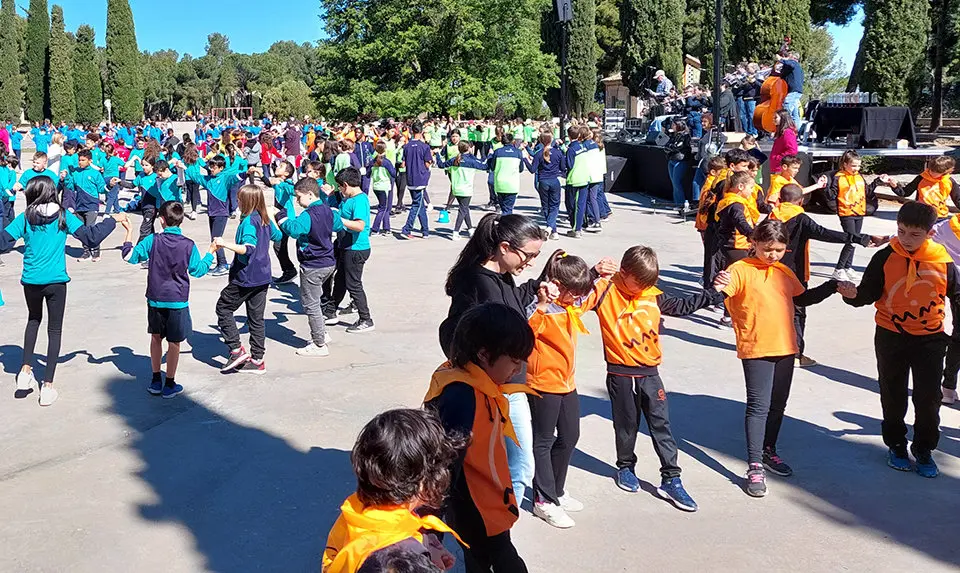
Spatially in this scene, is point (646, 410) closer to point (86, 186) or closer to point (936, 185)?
point (936, 185)

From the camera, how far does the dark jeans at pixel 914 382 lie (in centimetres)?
499

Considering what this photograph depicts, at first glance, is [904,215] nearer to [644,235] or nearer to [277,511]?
[277,511]

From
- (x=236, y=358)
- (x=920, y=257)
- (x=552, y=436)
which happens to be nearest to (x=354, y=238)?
(x=236, y=358)

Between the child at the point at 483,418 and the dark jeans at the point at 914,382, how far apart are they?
9.87 ft

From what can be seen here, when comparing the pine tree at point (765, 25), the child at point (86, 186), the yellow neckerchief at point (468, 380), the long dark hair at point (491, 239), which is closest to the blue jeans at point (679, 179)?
the child at point (86, 186)

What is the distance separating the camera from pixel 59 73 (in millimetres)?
57406

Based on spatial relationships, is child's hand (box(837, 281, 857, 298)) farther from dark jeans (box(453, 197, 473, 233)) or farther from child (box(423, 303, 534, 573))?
dark jeans (box(453, 197, 473, 233))

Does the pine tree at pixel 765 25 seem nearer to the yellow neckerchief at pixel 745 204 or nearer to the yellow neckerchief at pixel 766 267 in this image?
the yellow neckerchief at pixel 745 204

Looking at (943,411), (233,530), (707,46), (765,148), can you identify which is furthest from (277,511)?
(707,46)

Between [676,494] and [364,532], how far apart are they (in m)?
2.93

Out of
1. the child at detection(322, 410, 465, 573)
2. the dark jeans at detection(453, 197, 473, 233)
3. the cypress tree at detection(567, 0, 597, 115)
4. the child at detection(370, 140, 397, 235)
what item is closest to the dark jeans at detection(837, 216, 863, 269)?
the dark jeans at detection(453, 197, 473, 233)

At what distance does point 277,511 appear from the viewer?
474 cm

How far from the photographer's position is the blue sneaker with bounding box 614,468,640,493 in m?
4.96

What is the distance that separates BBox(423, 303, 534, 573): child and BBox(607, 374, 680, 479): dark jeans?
68.7 inches
